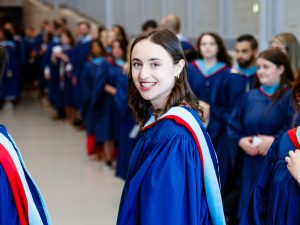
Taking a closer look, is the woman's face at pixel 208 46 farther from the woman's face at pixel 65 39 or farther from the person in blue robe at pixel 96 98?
the woman's face at pixel 65 39

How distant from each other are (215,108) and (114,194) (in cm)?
176

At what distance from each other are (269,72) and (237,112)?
0.57 meters

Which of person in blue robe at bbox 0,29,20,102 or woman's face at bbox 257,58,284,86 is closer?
woman's face at bbox 257,58,284,86

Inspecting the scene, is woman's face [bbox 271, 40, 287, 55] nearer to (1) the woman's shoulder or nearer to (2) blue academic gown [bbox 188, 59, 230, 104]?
(2) blue academic gown [bbox 188, 59, 230, 104]

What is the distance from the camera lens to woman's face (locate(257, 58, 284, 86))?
177 inches

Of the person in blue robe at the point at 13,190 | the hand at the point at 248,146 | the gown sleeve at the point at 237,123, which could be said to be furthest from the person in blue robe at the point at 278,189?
the gown sleeve at the point at 237,123

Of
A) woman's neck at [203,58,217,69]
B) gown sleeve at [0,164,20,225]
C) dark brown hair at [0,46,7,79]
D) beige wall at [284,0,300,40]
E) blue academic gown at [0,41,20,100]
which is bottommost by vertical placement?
blue academic gown at [0,41,20,100]

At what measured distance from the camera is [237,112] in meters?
4.93

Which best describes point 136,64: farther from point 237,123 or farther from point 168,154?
point 237,123

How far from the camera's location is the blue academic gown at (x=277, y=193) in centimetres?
239

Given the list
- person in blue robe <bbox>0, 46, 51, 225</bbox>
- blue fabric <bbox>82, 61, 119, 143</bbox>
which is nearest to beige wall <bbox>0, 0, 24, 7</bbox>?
blue fabric <bbox>82, 61, 119, 143</bbox>

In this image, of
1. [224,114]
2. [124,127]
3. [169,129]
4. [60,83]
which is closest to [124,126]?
[124,127]

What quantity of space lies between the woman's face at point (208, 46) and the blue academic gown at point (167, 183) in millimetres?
3430

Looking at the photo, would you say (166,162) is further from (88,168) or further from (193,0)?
(193,0)
